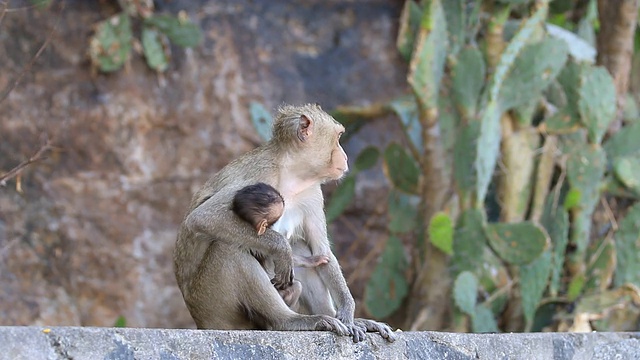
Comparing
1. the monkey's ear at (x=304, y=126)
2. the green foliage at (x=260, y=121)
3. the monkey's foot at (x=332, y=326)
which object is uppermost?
the monkey's ear at (x=304, y=126)

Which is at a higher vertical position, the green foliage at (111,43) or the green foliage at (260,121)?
the green foliage at (111,43)

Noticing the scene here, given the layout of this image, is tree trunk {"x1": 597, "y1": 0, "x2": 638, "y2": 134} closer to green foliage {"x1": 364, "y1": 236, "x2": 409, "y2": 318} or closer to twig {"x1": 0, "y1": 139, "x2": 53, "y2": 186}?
green foliage {"x1": 364, "y1": 236, "x2": 409, "y2": 318}

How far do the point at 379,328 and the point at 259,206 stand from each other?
0.75 metres

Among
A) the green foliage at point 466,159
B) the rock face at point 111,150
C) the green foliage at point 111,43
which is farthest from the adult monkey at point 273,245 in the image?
the rock face at point 111,150

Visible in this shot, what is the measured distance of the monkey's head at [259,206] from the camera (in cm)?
434

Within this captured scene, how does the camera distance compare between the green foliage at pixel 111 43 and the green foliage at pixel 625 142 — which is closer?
the green foliage at pixel 625 142

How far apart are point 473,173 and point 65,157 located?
3448 mm

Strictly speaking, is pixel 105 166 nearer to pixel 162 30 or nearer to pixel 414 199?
pixel 162 30

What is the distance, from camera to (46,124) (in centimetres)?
816

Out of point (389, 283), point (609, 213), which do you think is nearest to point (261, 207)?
point (389, 283)

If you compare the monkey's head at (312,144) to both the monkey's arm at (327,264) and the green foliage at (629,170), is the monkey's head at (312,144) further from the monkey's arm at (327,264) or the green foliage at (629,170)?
the green foliage at (629,170)

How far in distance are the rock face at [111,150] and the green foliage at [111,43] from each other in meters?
0.26

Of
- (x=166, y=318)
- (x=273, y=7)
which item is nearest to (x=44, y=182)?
(x=166, y=318)

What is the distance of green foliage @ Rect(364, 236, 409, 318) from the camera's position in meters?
7.37
